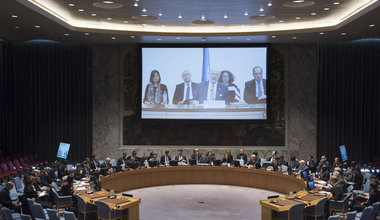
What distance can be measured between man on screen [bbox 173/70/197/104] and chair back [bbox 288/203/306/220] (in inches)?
361

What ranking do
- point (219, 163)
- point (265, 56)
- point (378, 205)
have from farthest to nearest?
point (265, 56)
point (219, 163)
point (378, 205)

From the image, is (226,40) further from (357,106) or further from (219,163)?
(357,106)

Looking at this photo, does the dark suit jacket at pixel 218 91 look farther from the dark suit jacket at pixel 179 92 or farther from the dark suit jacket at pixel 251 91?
the dark suit jacket at pixel 251 91

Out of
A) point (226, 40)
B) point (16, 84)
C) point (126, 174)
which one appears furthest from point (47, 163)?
point (226, 40)

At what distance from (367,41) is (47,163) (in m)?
14.0

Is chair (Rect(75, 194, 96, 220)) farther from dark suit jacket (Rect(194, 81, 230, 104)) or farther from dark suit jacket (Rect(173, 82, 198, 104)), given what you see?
dark suit jacket (Rect(194, 81, 230, 104))

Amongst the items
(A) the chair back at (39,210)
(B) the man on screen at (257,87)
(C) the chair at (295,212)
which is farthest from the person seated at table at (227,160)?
(A) the chair back at (39,210)

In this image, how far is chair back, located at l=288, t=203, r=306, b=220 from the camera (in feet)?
28.8

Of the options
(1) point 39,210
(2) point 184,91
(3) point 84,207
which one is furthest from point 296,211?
(2) point 184,91

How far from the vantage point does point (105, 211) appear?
A: 923cm

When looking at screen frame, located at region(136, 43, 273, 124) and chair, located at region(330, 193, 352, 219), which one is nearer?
chair, located at region(330, 193, 352, 219)

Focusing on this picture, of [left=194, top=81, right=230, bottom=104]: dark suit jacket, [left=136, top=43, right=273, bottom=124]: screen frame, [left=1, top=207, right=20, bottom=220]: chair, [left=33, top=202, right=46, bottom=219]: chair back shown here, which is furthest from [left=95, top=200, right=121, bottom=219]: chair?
[left=194, top=81, right=230, bottom=104]: dark suit jacket

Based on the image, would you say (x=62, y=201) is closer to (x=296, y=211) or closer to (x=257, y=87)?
(x=296, y=211)

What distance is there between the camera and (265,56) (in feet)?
56.7
